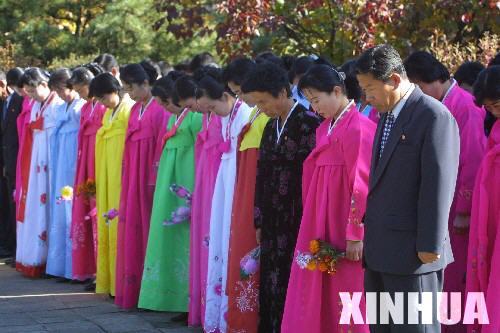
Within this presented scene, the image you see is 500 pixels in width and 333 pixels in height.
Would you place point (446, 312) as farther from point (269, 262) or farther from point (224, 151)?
point (224, 151)

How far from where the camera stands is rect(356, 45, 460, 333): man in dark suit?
4.29m

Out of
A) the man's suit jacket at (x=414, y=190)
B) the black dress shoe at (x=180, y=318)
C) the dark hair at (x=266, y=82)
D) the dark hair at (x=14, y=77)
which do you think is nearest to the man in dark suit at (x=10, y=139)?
the dark hair at (x=14, y=77)

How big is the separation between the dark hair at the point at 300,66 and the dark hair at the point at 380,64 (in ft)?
7.71

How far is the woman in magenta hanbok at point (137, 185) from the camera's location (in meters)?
7.85

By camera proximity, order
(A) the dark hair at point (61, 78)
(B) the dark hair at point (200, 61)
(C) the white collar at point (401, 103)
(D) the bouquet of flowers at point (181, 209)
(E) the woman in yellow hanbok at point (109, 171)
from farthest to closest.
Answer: (B) the dark hair at point (200, 61)
(A) the dark hair at point (61, 78)
(E) the woman in yellow hanbok at point (109, 171)
(D) the bouquet of flowers at point (181, 209)
(C) the white collar at point (401, 103)

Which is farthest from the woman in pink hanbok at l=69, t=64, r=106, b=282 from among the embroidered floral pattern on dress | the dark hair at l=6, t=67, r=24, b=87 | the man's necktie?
the man's necktie

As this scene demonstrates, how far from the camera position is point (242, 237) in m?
6.31

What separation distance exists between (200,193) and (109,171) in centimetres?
154

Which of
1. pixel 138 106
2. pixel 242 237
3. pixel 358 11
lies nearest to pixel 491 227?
pixel 242 237

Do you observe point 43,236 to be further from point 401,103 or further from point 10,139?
point 401,103

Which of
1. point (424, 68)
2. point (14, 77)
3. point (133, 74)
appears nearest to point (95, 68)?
point (14, 77)

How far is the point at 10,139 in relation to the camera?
1066cm

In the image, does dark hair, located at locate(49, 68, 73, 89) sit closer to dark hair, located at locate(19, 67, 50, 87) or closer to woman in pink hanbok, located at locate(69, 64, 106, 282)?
woman in pink hanbok, located at locate(69, 64, 106, 282)

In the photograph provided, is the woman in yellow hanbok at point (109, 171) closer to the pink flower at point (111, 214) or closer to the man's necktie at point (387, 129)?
the pink flower at point (111, 214)
